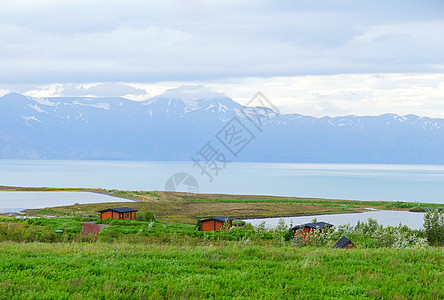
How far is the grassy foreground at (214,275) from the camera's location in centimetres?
845

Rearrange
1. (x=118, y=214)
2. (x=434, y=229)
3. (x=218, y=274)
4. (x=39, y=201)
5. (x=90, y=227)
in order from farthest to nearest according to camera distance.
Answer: (x=39, y=201), (x=118, y=214), (x=90, y=227), (x=434, y=229), (x=218, y=274)

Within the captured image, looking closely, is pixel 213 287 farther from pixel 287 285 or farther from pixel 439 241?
pixel 439 241

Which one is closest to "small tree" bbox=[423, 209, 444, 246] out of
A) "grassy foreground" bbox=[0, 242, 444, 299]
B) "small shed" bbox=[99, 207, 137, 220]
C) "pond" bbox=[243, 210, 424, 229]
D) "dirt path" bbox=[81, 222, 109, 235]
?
"grassy foreground" bbox=[0, 242, 444, 299]

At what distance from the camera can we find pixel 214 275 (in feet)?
31.8

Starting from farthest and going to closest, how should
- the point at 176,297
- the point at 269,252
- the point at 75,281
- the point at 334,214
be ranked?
the point at 334,214
the point at 269,252
the point at 75,281
the point at 176,297

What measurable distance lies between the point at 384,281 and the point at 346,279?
0.91 m

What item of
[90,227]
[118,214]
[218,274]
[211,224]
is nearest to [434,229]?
[211,224]

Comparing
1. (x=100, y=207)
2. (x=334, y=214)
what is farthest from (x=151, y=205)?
(x=334, y=214)

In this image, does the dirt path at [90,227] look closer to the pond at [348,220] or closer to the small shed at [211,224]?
the small shed at [211,224]

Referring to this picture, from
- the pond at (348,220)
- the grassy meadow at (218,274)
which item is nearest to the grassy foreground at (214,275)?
the grassy meadow at (218,274)

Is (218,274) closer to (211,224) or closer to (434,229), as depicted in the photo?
(434,229)

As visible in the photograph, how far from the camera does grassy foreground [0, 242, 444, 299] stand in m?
8.45

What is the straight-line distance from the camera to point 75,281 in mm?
8750

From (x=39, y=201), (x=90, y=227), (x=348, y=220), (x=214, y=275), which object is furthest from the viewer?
(x=39, y=201)
